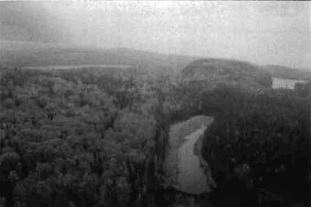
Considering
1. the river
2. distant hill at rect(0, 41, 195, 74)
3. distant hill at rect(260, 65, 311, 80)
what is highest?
distant hill at rect(0, 41, 195, 74)

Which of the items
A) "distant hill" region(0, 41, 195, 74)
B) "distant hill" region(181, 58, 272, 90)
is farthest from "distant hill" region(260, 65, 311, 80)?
"distant hill" region(0, 41, 195, 74)

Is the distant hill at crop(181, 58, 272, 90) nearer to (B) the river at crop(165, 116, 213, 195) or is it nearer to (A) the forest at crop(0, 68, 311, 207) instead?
(A) the forest at crop(0, 68, 311, 207)

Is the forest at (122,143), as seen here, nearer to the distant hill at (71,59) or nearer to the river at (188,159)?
the river at (188,159)

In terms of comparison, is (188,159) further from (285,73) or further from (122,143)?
(285,73)

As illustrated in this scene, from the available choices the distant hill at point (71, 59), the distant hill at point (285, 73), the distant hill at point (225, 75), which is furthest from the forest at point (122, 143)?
the distant hill at point (285, 73)

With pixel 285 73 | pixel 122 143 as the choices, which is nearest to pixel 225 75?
pixel 285 73

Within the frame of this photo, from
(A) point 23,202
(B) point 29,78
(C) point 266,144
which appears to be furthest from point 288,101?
(A) point 23,202

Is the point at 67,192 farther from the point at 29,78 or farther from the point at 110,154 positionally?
the point at 29,78
